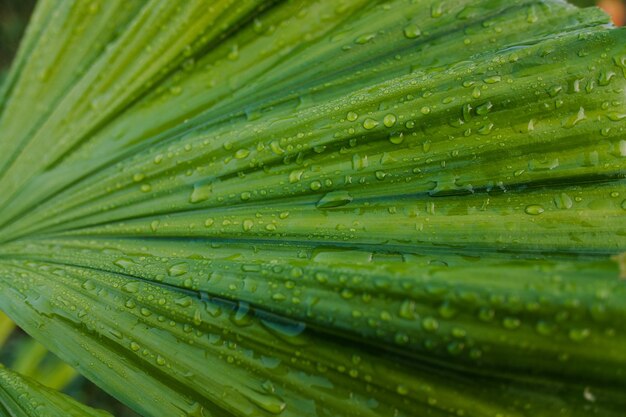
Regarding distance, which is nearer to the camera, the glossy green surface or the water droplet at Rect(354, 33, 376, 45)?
the glossy green surface

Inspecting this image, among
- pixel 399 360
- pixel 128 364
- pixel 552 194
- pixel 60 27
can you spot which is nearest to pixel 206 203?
pixel 128 364

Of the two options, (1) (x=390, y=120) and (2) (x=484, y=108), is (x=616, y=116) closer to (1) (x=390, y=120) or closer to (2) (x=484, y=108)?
(2) (x=484, y=108)

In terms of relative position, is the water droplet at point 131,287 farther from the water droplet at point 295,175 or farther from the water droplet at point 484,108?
the water droplet at point 484,108

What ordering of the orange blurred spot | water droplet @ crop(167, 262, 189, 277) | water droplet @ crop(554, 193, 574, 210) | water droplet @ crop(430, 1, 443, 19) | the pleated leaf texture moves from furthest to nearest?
the orange blurred spot, water droplet @ crop(430, 1, 443, 19), water droplet @ crop(167, 262, 189, 277), water droplet @ crop(554, 193, 574, 210), the pleated leaf texture

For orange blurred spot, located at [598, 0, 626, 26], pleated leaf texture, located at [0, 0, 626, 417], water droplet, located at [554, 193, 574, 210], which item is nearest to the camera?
pleated leaf texture, located at [0, 0, 626, 417]

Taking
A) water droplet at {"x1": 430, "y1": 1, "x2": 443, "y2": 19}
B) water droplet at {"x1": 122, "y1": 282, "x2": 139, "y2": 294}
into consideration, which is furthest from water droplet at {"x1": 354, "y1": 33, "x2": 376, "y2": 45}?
water droplet at {"x1": 122, "y1": 282, "x2": 139, "y2": 294}

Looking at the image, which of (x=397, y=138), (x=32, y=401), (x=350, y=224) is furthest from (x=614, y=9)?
(x=32, y=401)

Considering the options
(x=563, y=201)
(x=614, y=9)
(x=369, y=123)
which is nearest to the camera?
(x=563, y=201)

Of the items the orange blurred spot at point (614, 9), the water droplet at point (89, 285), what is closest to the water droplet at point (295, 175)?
the water droplet at point (89, 285)

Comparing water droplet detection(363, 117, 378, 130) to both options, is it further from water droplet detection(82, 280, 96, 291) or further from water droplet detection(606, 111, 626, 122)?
water droplet detection(82, 280, 96, 291)
